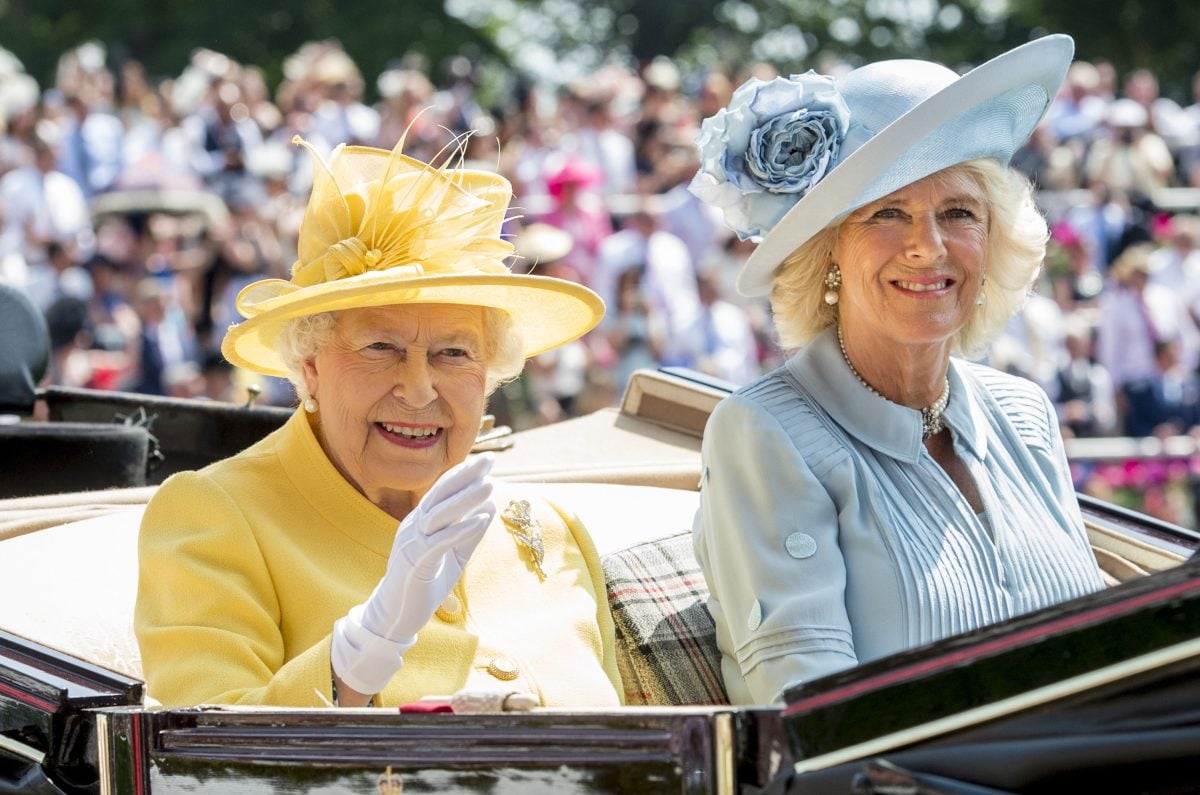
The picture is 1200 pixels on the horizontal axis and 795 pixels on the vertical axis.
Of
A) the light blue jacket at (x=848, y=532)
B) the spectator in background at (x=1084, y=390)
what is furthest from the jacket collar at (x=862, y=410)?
the spectator in background at (x=1084, y=390)

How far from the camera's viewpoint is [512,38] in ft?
75.4

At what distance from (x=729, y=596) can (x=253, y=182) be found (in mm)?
6751

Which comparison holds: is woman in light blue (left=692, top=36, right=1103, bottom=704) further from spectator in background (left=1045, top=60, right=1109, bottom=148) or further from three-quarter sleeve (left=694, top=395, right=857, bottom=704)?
spectator in background (left=1045, top=60, right=1109, bottom=148)

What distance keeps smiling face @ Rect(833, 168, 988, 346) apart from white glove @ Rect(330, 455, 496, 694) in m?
0.71

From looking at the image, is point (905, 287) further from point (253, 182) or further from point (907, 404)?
point (253, 182)

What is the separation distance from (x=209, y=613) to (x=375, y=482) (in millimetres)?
365

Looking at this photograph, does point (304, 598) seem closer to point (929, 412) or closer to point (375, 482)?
point (375, 482)

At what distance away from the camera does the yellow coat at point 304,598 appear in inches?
87.1

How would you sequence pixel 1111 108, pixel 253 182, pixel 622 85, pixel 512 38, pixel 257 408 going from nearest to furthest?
pixel 257 408 → pixel 253 182 → pixel 622 85 → pixel 1111 108 → pixel 512 38

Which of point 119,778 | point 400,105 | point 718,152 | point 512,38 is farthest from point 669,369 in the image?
point 512,38

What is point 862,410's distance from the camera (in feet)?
8.18

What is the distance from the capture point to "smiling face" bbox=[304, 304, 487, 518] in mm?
2486

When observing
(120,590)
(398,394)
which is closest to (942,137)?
(398,394)

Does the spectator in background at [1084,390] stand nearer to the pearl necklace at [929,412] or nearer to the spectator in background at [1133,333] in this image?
the spectator in background at [1133,333]
